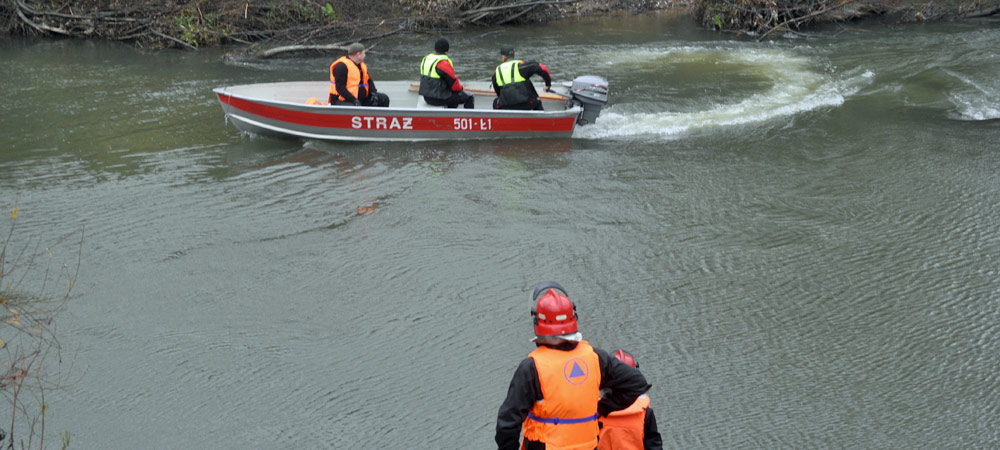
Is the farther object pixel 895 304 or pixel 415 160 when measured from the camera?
pixel 415 160

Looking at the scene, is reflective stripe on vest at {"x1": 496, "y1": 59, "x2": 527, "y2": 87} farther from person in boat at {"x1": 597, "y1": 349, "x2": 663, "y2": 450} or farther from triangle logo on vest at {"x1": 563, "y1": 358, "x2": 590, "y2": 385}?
triangle logo on vest at {"x1": 563, "y1": 358, "x2": 590, "y2": 385}

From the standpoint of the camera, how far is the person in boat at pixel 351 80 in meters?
11.0

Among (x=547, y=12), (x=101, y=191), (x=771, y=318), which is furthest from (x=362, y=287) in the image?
(x=547, y=12)

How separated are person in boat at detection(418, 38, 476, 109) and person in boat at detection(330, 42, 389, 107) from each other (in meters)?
0.77

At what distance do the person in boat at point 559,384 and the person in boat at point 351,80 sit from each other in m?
8.13

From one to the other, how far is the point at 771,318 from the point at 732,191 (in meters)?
Answer: 3.13

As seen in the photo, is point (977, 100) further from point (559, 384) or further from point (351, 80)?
point (559, 384)

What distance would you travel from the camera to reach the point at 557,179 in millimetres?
10391

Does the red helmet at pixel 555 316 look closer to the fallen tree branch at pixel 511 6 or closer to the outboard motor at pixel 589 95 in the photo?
the outboard motor at pixel 589 95

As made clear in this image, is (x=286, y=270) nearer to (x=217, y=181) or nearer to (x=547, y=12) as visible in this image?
(x=217, y=181)

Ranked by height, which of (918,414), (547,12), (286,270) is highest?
(547,12)

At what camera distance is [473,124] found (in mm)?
11680

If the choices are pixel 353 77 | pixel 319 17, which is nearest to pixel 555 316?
pixel 353 77

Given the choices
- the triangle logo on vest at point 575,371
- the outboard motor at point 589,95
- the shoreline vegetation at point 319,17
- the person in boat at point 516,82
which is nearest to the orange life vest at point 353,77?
the person in boat at point 516,82
